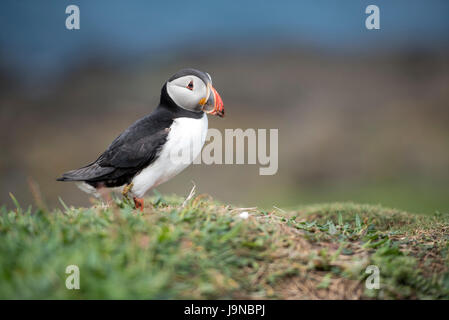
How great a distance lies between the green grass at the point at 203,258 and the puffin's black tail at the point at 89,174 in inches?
26.1

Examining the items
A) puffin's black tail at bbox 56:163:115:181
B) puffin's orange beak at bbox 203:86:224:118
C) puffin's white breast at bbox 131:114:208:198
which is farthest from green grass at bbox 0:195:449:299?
puffin's orange beak at bbox 203:86:224:118

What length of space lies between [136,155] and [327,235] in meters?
1.80

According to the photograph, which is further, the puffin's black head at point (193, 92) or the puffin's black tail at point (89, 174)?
the puffin's black head at point (193, 92)

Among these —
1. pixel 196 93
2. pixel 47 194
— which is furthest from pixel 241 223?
pixel 47 194

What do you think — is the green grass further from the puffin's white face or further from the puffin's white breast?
the puffin's white face

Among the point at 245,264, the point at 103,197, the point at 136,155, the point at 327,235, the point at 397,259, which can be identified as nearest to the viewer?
the point at 245,264

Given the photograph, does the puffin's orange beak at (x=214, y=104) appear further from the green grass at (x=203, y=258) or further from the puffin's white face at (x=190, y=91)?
the green grass at (x=203, y=258)

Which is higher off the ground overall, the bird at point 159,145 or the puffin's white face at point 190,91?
the puffin's white face at point 190,91

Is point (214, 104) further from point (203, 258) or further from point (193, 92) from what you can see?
point (203, 258)

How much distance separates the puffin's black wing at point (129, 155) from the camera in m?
3.78

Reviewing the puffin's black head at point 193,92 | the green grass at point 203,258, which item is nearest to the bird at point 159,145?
the puffin's black head at point 193,92

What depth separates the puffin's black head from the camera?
3.95 metres
